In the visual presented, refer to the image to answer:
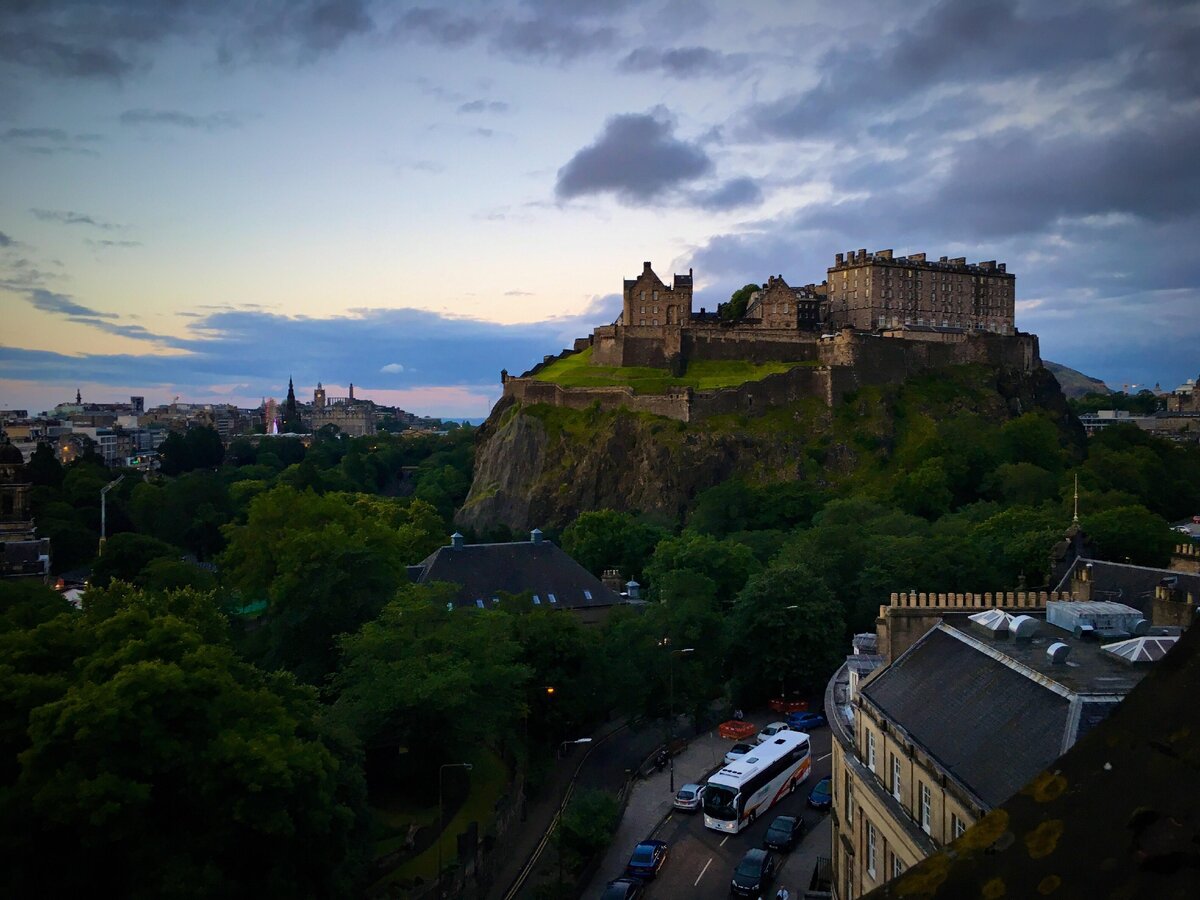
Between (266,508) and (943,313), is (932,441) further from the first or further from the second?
(266,508)

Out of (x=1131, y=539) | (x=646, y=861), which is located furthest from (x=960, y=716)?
(x=1131, y=539)

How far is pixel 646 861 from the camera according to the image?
26.1 m

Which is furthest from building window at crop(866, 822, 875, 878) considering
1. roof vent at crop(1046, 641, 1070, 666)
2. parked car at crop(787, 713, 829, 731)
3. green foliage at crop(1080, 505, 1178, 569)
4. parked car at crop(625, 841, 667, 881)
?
green foliage at crop(1080, 505, 1178, 569)

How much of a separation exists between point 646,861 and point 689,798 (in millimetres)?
4998

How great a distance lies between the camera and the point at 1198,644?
10.3 feet

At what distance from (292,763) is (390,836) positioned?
9.59m

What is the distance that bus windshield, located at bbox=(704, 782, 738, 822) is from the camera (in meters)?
28.4

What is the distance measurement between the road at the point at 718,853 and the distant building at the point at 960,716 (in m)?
3.62

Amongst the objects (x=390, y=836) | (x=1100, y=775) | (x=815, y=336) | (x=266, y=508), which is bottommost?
(x=390, y=836)

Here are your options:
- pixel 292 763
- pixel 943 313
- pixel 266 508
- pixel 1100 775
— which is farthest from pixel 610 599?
pixel 943 313

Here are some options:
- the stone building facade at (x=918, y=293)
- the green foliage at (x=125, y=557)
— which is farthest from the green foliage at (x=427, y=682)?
the stone building facade at (x=918, y=293)

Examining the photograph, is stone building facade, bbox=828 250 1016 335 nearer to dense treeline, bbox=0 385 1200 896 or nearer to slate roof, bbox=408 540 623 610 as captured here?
dense treeline, bbox=0 385 1200 896

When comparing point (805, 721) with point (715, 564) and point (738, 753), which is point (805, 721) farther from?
point (715, 564)

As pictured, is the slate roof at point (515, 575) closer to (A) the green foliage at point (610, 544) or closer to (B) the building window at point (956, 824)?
(A) the green foliage at point (610, 544)
